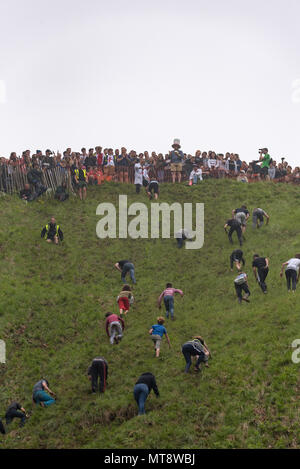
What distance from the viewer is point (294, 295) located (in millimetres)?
19438

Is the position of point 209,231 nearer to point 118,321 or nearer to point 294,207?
point 294,207

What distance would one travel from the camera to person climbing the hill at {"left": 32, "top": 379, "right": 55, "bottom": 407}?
620 inches

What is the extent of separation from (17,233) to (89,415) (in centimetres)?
1481

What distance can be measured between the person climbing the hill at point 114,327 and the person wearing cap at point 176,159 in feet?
62.7

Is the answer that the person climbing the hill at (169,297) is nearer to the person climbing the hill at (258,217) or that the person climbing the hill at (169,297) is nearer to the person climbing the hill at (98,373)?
the person climbing the hill at (98,373)

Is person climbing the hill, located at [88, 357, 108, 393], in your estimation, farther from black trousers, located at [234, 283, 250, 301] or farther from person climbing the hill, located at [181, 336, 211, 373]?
black trousers, located at [234, 283, 250, 301]

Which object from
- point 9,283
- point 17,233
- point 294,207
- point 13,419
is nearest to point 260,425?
point 13,419

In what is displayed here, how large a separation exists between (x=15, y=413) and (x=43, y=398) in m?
1.04

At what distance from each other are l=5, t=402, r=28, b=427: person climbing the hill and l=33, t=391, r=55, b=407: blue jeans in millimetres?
669

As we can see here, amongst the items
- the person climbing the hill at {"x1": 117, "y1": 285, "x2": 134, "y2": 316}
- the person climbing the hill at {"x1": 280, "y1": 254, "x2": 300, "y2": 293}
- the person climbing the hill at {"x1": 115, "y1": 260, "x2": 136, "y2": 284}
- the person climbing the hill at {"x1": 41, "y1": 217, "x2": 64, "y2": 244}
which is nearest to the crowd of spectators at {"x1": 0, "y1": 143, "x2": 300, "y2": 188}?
the person climbing the hill at {"x1": 41, "y1": 217, "x2": 64, "y2": 244}

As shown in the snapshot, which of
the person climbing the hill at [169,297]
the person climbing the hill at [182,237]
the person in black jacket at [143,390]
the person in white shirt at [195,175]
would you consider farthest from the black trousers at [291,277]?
the person in white shirt at [195,175]

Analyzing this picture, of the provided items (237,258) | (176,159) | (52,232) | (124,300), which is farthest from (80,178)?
(124,300)
